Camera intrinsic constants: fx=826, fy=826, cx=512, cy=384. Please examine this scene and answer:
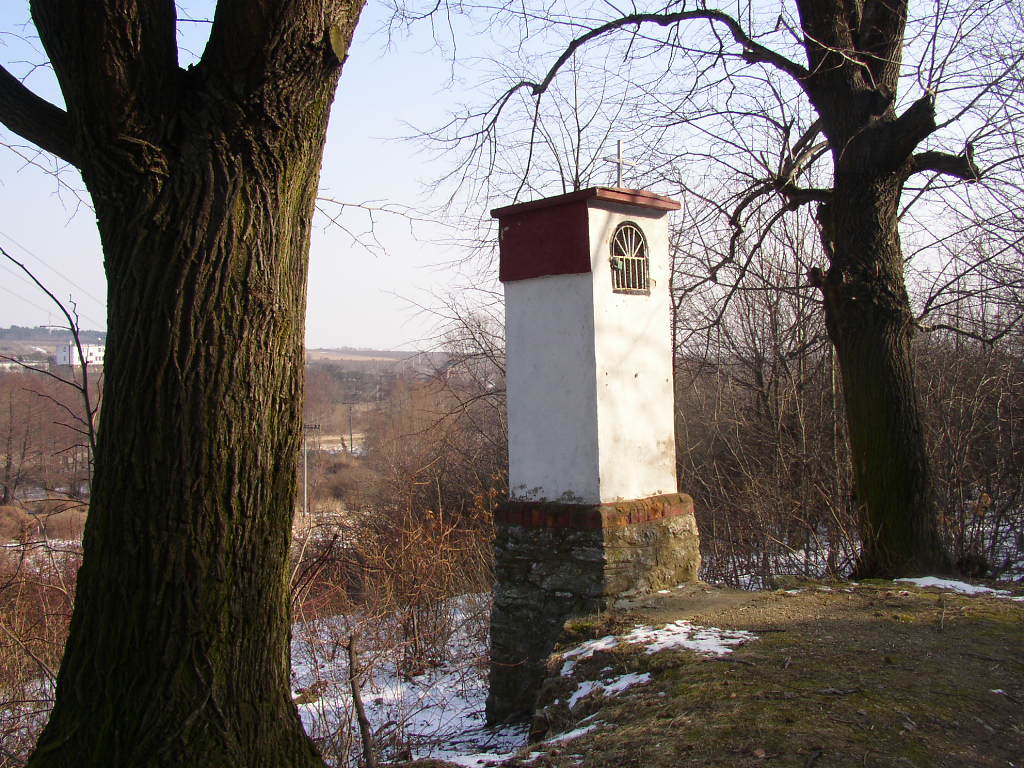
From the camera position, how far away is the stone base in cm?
511

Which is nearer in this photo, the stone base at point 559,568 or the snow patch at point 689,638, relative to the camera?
the snow patch at point 689,638

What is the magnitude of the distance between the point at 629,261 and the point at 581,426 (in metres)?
1.15

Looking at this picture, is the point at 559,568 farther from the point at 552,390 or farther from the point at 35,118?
the point at 35,118

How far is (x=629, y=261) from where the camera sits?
5418mm

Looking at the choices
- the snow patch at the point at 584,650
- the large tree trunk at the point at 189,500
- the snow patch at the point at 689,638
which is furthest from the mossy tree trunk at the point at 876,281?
the large tree trunk at the point at 189,500

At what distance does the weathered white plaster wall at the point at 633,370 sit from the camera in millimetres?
5152

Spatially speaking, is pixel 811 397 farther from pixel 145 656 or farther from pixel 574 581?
pixel 145 656

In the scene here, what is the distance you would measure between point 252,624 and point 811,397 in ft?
38.2

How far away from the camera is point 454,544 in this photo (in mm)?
12016

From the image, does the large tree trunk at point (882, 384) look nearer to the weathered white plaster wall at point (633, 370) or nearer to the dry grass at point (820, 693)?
the dry grass at point (820, 693)

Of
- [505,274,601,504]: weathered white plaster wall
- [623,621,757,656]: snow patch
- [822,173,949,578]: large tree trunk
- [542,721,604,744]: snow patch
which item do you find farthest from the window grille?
[542,721,604,744]: snow patch

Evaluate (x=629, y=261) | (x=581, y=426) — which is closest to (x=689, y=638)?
(x=581, y=426)

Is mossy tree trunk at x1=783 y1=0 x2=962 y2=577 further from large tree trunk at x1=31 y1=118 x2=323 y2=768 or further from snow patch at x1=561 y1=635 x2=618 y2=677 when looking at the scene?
large tree trunk at x1=31 y1=118 x2=323 y2=768

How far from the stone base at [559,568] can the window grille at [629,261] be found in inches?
54.8
